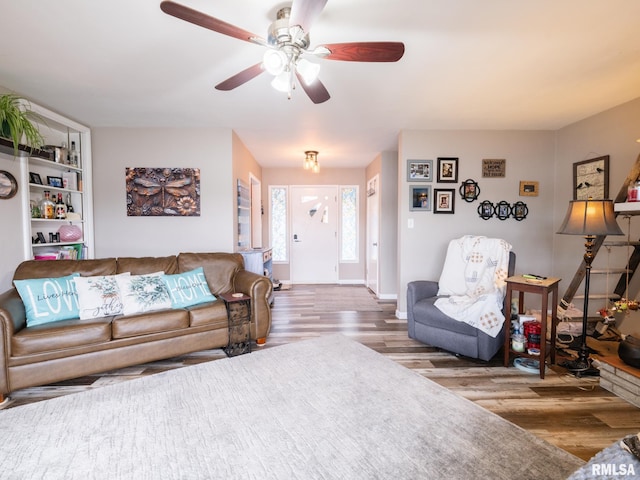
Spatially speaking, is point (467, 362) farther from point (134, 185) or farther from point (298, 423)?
point (134, 185)

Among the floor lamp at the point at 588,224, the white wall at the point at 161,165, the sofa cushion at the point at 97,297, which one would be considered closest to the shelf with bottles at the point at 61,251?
the white wall at the point at 161,165

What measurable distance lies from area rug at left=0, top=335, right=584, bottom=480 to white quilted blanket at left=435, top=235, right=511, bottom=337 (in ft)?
Answer: 3.26

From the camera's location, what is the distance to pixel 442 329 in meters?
2.67

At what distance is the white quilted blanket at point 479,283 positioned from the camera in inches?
97.0

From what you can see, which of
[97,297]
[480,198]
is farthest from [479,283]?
[97,297]

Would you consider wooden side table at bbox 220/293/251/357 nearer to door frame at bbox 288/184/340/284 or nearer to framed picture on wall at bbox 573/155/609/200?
door frame at bbox 288/184/340/284

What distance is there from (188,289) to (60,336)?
3.08ft

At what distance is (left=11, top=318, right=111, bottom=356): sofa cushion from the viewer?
2.01m

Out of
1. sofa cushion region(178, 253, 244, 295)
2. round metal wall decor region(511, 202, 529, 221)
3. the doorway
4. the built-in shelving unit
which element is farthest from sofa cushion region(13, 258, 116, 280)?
round metal wall decor region(511, 202, 529, 221)

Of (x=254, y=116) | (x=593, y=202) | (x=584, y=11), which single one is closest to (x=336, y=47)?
(x=584, y=11)

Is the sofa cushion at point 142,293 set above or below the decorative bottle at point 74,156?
below

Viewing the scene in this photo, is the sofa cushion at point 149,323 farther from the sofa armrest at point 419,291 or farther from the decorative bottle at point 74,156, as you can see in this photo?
the decorative bottle at point 74,156

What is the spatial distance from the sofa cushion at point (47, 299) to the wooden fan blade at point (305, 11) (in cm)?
259

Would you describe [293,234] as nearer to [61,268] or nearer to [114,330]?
[61,268]
